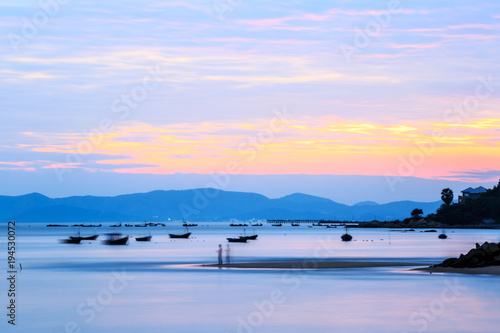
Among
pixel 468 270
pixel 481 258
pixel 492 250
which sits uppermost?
pixel 492 250

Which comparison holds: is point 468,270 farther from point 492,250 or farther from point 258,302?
point 258,302

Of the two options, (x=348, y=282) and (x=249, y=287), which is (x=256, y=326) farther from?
(x=348, y=282)

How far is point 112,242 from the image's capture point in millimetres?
140000

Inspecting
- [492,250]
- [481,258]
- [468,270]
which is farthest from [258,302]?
[492,250]

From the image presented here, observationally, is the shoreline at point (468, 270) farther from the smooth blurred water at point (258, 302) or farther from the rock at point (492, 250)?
the smooth blurred water at point (258, 302)

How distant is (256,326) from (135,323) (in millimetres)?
5531

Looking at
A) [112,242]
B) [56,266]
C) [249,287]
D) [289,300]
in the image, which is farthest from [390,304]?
[112,242]

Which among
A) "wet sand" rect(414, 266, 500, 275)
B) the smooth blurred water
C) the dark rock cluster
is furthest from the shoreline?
the smooth blurred water

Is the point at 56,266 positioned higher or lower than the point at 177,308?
higher

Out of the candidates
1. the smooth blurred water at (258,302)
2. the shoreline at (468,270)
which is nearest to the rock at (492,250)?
the shoreline at (468,270)

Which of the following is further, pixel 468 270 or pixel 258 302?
pixel 468 270

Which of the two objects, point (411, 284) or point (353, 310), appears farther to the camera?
point (411, 284)

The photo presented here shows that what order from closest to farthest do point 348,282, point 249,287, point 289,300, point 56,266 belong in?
point 289,300 < point 249,287 < point 348,282 < point 56,266

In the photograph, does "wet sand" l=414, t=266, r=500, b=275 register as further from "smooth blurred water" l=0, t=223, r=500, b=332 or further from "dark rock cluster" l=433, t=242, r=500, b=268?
"smooth blurred water" l=0, t=223, r=500, b=332
